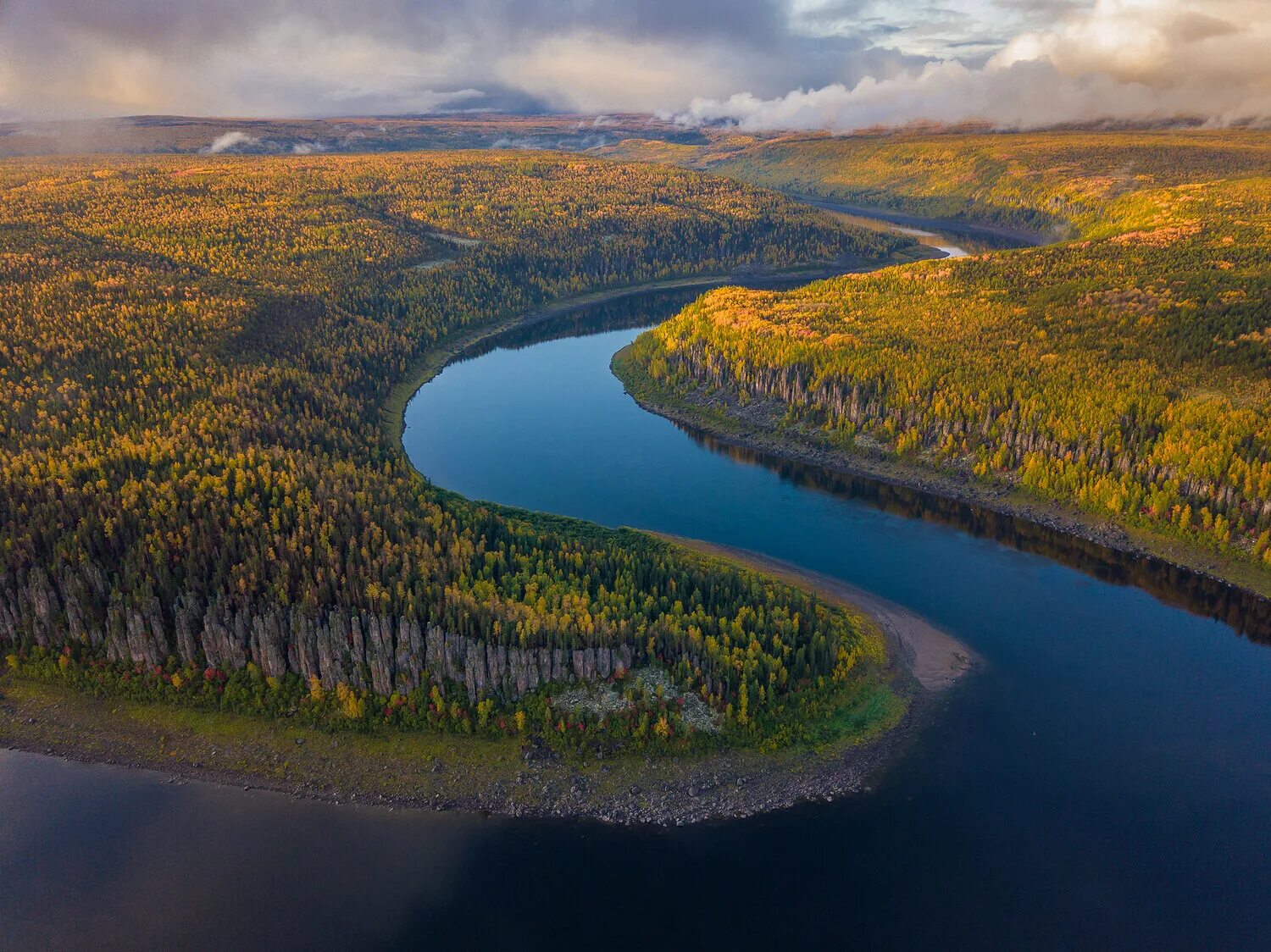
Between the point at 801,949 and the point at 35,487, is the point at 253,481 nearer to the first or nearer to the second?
the point at 35,487

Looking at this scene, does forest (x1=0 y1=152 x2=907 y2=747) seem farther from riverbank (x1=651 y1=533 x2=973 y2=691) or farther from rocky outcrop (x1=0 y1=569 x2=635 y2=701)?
riverbank (x1=651 y1=533 x2=973 y2=691)

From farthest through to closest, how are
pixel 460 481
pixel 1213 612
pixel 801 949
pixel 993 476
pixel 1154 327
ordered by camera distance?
pixel 1154 327 < pixel 460 481 < pixel 993 476 < pixel 1213 612 < pixel 801 949

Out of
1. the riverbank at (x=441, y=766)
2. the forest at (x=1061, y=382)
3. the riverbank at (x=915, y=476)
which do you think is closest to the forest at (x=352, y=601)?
the riverbank at (x=441, y=766)

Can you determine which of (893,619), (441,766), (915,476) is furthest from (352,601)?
(915,476)

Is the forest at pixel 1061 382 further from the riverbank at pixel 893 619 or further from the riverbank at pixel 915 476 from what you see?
the riverbank at pixel 893 619

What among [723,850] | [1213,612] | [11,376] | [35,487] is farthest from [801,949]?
[11,376]
